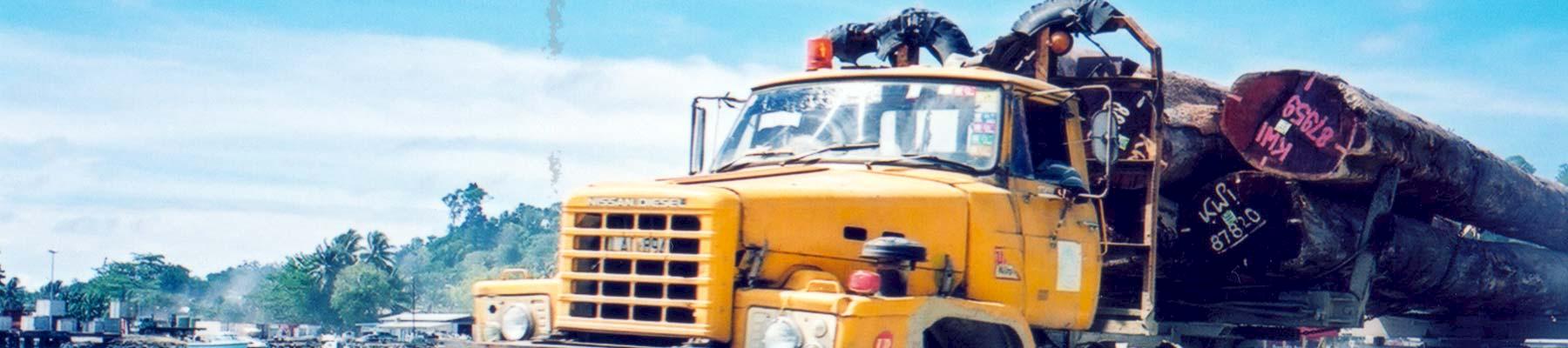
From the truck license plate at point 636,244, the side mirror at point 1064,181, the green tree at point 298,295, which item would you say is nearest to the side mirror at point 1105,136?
the side mirror at point 1064,181

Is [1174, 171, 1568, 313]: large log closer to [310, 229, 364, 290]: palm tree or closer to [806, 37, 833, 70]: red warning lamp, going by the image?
[806, 37, 833, 70]: red warning lamp

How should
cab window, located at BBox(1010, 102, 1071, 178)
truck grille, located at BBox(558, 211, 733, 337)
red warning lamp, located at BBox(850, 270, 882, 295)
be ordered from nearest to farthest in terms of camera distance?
red warning lamp, located at BBox(850, 270, 882, 295), truck grille, located at BBox(558, 211, 733, 337), cab window, located at BBox(1010, 102, 1071, 178)

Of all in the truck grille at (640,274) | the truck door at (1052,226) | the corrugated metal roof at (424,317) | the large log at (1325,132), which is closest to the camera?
the truck grille at (640,274)

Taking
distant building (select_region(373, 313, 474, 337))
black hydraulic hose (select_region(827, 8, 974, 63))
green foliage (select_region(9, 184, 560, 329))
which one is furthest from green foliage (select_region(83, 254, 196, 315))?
black hydraulic hose (select_region(827, 8, 974, 63))

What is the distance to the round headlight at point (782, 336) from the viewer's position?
26.3 ft

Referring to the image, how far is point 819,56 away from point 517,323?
2900mm

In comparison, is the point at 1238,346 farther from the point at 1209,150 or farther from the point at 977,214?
the point at 977,214

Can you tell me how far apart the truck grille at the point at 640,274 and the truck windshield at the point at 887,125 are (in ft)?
4.68

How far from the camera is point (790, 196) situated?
337 inches

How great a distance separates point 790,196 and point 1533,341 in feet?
37.5

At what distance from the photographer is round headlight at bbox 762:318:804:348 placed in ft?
26.3

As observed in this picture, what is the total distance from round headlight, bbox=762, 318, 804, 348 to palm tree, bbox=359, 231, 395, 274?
13353 centimetres

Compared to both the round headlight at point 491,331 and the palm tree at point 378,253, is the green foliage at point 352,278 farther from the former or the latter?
the round headlight at point 491,331

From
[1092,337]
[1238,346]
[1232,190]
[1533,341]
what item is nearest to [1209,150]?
[1232,190]
